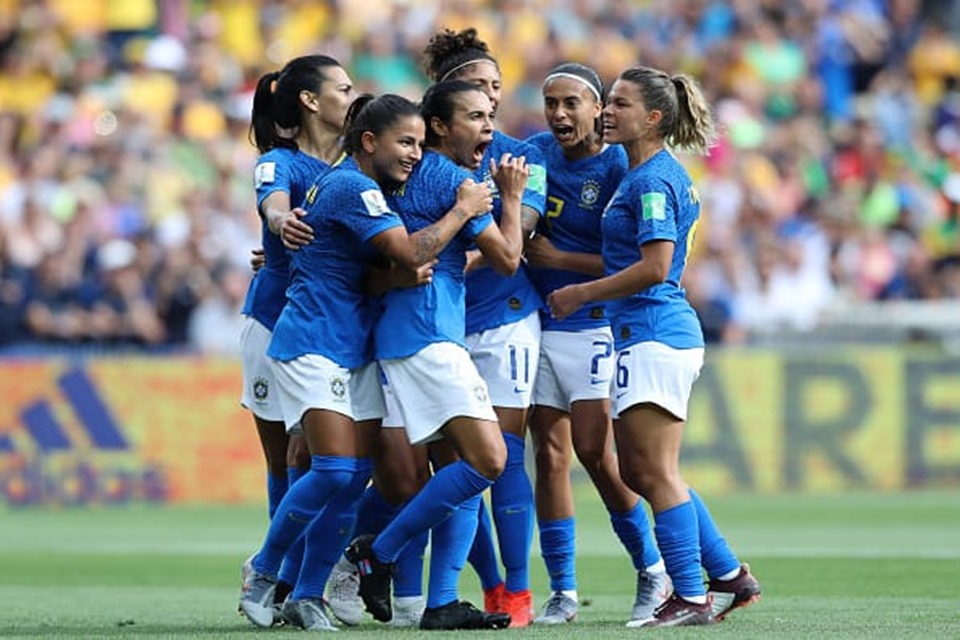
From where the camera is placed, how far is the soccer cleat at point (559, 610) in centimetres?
923

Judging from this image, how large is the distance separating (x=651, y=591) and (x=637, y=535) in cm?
30

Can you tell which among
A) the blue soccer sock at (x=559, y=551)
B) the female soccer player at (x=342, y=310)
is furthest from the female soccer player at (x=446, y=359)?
the blue soccer sock at (x=559, y=551)

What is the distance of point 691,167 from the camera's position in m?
20.9

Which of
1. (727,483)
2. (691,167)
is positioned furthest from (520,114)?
(727,483)

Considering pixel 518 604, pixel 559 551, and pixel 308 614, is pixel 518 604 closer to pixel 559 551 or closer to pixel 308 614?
pixel 559 551

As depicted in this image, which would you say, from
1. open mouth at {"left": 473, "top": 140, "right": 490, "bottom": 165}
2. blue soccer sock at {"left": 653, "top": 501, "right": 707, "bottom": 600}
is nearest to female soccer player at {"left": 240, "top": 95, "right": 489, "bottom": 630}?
open mouth at {"left": 473, "top": 140, "right": 490, "bottom": 165}

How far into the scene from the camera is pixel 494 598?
9.28m

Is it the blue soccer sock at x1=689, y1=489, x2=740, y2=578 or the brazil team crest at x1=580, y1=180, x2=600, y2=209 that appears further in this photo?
the brazil team crest at x1=580, y1=180, x2=600, y2=209

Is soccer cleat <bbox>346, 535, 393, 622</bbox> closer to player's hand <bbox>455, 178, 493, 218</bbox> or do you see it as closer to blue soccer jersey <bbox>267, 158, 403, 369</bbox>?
blue soccer jersey <bbox>267, 158, 403, 369</bbox>

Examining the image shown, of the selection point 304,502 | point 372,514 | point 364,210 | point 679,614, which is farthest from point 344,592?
point 364,210

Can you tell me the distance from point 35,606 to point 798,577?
405cm

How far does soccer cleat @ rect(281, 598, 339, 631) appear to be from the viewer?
342 inches

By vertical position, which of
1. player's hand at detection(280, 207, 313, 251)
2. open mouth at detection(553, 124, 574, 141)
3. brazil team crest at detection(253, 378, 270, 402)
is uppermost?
open mouth at detection(553, 124, 574, 141)

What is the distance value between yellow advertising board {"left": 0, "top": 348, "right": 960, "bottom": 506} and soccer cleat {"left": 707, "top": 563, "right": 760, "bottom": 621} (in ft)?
29.5
